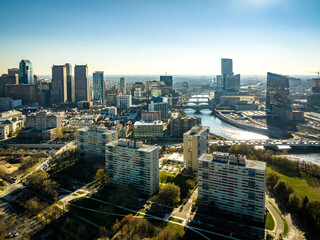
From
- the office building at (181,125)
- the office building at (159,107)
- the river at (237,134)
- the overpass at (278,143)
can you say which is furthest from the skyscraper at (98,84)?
the overpass at (278,143)

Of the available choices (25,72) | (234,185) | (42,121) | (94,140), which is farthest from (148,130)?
(25,72)

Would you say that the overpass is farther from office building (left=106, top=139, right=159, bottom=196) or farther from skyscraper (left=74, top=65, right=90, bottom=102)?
skyscraper (left=74, top=65, right=90, bottom=102)

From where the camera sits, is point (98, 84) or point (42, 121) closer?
point (42, 121)

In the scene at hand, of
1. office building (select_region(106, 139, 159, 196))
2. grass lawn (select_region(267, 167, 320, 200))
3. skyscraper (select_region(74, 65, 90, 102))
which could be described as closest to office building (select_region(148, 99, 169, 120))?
office building (select_region(106, 139, 159, 196))

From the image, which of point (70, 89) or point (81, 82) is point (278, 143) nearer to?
point (81, 82)

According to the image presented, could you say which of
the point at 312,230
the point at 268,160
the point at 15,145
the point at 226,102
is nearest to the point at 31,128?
the point at 15,145

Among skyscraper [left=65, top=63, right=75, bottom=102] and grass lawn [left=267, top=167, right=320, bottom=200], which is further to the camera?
skyscraper [left=65, top=63, right=75, bottom=102]

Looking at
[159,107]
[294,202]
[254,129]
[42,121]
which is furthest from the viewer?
[159,107]
